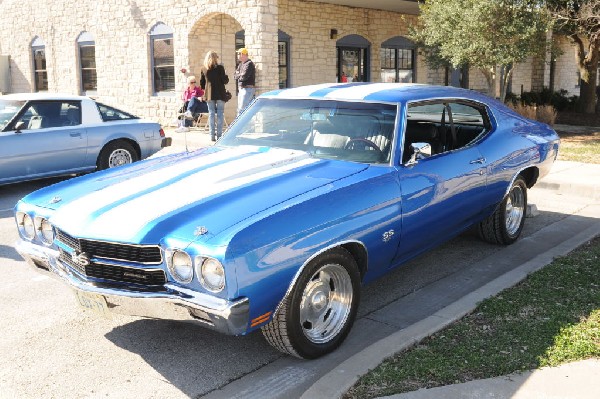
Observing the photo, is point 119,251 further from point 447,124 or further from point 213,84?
point 213,84

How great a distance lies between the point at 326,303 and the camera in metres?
3.98

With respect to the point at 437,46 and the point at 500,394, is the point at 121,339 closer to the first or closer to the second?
Result: the point at 500,394

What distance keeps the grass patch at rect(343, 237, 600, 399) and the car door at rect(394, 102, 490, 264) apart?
67 centimetres

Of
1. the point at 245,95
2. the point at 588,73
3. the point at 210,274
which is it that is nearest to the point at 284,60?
the point at 245,95

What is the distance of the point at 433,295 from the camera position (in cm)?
510

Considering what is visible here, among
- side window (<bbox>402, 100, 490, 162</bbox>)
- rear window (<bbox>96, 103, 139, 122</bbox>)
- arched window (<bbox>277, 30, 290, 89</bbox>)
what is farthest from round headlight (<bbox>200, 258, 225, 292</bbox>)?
arched window (<bbox>277, 30, 290, 89</bbox>)

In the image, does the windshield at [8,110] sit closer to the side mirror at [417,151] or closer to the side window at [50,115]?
the side window at [50,115]

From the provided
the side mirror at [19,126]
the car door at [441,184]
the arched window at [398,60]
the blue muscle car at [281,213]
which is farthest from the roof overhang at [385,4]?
the blue muscle car at [281,213]

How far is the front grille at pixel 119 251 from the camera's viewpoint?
11.4 ft

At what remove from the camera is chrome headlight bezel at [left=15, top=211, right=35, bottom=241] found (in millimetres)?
4262

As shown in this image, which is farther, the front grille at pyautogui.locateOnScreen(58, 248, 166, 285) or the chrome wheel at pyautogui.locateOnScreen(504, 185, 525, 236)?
the chrome wheel at pyautogui.locateOnScreen(504, 185, 525, 236)

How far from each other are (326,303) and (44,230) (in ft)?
6.16

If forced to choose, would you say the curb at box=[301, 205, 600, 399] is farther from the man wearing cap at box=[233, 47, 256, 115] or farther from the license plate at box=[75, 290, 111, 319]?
the man wearing cap at box=[233, 47, 256, 115]

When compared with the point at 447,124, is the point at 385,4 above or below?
above
